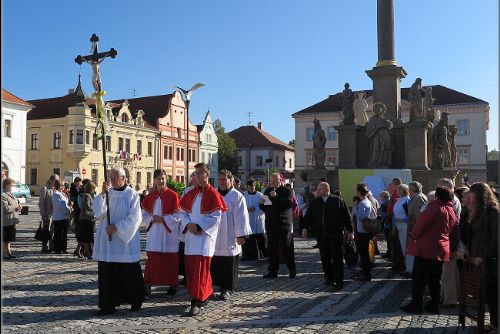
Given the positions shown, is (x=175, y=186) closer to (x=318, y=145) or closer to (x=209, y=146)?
(x=318, y=145)

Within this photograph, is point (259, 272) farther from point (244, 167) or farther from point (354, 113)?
point (244, 167)

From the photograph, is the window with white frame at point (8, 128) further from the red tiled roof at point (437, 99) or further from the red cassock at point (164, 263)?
the red cassock at point (164, 263)

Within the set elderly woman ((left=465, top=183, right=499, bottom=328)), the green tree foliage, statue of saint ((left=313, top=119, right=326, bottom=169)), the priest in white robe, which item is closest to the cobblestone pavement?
elderly woman ((left=465, top=183, right=499, bottom=328))

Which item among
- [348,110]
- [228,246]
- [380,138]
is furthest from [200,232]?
[348,110]

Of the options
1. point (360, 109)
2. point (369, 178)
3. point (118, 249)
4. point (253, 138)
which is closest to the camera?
point (118, 249)

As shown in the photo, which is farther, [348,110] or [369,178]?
[348,110]

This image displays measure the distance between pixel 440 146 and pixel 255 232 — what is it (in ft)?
31.9

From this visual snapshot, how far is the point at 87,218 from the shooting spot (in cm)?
1191

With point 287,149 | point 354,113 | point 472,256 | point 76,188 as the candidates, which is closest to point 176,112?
point 287,149

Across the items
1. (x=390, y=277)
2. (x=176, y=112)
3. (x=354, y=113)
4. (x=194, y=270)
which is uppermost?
(x=176, y=112)

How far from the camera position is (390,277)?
9789 mm

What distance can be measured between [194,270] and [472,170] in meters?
58.1

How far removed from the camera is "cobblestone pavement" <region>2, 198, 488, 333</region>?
6090 millimetres

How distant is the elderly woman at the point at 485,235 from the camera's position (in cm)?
569
